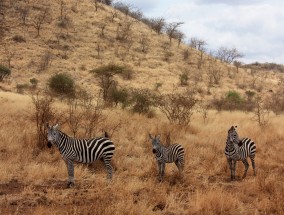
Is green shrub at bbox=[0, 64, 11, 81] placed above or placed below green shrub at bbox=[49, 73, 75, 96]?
above

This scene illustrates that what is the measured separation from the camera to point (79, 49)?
170 ft

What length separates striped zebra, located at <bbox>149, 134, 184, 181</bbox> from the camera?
387 inches

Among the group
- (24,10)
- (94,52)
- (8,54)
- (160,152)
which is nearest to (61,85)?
(8,54)

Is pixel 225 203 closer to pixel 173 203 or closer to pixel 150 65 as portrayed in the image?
pixel 173 203

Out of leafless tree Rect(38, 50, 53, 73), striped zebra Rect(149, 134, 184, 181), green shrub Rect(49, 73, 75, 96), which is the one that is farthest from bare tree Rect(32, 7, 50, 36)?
striped zebra Rect(149, 134, 184, 181)

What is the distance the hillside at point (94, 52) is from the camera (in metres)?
44.9

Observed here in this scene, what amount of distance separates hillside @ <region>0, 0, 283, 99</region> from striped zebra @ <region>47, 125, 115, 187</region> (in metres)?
29.6

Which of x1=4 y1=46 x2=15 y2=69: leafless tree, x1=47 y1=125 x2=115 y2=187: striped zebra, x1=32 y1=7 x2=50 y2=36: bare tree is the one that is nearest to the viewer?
x1=47 y1=125 x2=115 y2=187: striped zebra

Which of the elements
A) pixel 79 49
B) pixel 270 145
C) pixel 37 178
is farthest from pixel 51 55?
pixel 37 178

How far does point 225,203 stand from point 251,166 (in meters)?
5.02

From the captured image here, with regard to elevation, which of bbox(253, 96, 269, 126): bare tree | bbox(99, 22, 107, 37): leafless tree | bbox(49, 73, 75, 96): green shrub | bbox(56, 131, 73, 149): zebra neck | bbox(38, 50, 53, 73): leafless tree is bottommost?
bbox(56, 131, 73, 149): zebra neck

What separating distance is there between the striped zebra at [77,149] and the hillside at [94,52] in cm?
2955

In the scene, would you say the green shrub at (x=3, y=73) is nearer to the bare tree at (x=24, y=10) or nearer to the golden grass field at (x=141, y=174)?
the golden grass field at (x=141, y=174)

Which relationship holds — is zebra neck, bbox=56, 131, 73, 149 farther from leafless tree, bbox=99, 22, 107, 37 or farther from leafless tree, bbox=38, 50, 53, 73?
leafless tree, bbox=99, 22, 107, 37
